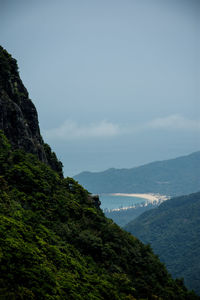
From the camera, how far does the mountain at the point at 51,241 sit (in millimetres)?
11023

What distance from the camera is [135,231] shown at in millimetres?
191875

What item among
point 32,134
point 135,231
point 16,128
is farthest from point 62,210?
point 135,231

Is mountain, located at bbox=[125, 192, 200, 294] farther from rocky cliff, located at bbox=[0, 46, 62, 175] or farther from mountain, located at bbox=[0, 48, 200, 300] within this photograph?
rocky cliff, located at bbox=[0, 46, 62, 175]

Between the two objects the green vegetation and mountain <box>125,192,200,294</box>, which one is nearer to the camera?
the green vegetation

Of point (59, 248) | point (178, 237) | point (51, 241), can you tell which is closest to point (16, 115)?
point (51, 241)

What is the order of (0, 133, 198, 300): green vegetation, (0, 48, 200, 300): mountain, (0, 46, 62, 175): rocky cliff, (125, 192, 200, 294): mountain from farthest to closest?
(125, 192, 200, 294): mountain → (0, 46, 62, 175): rocky cliff → (0, 48, 200, 300): mountain → (0, 133, 198, 300): green vegetation

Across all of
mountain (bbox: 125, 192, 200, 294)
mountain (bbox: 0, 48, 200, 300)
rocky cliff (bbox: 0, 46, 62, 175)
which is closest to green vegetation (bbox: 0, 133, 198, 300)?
mountain (bbox: 0, 48, 200, 300)

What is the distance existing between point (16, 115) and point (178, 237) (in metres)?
147

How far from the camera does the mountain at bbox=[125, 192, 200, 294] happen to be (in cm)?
11181

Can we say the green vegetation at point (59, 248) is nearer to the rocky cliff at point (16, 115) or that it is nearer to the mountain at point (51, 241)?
the mountain at point (51, 241)

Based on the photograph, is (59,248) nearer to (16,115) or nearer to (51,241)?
(51,241)

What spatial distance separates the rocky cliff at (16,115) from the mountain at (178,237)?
80.0m

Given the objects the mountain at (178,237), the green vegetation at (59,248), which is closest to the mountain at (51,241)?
the green vegetation at (59,248)

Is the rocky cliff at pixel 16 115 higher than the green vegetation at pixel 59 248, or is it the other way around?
the rocky cliff at pixel 16 115
